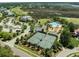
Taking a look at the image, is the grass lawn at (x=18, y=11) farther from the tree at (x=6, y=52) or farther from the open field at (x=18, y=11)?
the tree at (x=6, y=52)

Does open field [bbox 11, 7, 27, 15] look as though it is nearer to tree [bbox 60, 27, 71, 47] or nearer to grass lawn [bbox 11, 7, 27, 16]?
grass lawn [bbox 11, 7, 27, 16]

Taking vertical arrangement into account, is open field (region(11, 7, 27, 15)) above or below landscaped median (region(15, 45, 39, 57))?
above

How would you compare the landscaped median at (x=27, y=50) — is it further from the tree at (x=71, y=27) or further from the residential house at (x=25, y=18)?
the tree at (x=71, y=27)

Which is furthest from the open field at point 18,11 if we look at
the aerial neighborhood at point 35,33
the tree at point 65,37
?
the tree at point 65,37

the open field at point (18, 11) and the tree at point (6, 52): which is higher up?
the open field at point (18, 11)

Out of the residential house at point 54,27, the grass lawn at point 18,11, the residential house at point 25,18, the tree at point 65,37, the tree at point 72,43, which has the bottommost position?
the tree at point 72,43

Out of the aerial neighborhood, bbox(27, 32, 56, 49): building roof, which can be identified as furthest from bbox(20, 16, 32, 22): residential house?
bbox(27, 32, 56, 49): building roof

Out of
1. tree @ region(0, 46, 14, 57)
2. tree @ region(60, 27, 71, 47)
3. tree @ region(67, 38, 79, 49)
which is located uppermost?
tree @ region(60, 27, 71, 47)
